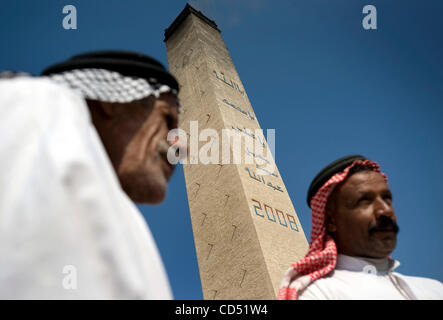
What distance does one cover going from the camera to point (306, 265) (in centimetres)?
162

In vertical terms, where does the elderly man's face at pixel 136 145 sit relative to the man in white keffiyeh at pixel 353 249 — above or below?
above

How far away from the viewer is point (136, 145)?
91 centimetres

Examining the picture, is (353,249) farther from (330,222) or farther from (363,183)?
(363,183)

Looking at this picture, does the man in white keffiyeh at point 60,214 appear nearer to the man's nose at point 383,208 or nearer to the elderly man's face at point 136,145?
the elderly man's face at point 136,145

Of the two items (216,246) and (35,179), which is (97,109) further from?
(216,246)

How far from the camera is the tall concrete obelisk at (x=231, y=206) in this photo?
6840mm

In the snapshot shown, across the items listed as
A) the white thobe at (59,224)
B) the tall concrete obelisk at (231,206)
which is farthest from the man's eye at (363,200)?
the tall concrete obelisk at (231,206)

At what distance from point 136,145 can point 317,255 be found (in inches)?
43.1

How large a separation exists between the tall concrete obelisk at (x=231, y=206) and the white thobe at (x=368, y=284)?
4824mm

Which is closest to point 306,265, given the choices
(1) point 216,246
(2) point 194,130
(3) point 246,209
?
(3) point 246,209

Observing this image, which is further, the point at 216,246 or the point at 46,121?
the point at 216,246

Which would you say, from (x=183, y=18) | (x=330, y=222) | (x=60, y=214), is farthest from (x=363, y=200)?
(x=183, y=18)

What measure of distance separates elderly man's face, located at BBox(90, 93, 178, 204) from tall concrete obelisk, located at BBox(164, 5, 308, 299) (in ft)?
18.8
